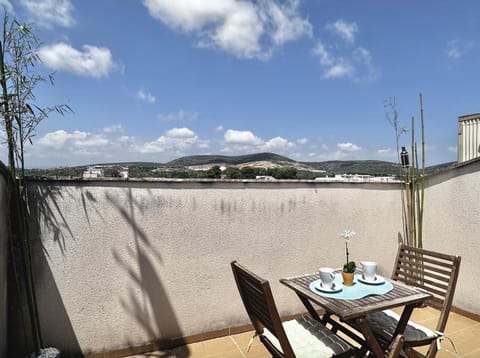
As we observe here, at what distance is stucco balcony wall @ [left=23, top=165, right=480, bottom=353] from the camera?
7.66 ft

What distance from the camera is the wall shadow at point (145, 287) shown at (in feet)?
8.21

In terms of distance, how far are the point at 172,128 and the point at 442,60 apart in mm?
7730

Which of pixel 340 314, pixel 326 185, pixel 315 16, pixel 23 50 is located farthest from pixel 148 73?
pixel 340 314

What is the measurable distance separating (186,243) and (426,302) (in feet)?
7.02

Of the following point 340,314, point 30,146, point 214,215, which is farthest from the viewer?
point 214,215

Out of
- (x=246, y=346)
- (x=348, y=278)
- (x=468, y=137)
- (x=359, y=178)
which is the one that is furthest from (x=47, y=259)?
(x=468, y=137)

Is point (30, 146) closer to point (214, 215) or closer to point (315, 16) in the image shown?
point (214, 215)

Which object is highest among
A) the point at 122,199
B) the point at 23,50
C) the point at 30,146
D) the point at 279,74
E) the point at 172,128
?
the point at 279,74

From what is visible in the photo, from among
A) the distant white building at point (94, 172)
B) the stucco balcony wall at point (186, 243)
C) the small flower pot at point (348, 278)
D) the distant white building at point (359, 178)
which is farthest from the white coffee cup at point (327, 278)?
the distant white building at point (94, 172)

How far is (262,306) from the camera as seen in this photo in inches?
64.5

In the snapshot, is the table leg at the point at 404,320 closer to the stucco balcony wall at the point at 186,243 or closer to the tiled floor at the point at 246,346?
the tiled floor at the point at 246,346

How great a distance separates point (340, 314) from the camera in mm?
1617

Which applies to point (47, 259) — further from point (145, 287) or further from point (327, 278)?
point (327, 278)

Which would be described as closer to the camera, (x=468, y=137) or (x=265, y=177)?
(x=265, y=177)
